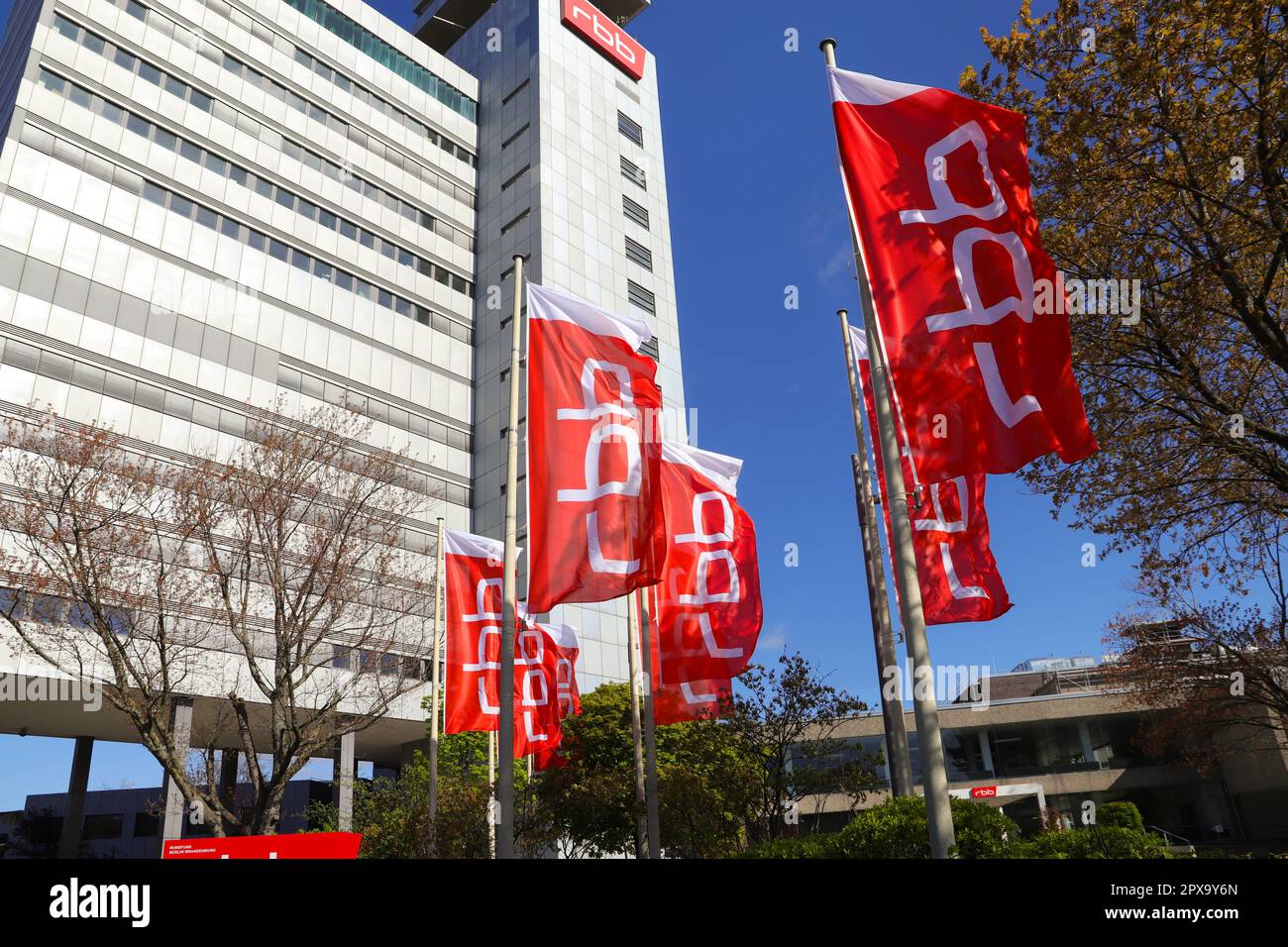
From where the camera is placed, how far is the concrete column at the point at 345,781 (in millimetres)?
31153

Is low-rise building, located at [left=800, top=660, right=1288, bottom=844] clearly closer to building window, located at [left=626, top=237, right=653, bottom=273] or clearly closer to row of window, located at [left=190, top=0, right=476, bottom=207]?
building window, located at [left=626, top=237, right=653, bottom=273]

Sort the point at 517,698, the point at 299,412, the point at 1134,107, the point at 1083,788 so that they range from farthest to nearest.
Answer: the point at 1083,788, the point at 299,412, the point at 517,698, the point at 1134,107

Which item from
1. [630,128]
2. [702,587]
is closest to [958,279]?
[702,587]

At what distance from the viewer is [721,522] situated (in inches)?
599

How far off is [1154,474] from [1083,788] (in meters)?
42.5

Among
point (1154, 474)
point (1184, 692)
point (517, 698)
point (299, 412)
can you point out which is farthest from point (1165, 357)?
point (299, 412)

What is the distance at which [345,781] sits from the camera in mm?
35188

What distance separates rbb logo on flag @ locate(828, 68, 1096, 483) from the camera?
24.6 feet

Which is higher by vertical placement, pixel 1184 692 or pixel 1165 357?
pixel 1165 357

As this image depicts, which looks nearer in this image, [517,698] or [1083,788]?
[517,698]

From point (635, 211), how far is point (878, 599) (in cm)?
4717

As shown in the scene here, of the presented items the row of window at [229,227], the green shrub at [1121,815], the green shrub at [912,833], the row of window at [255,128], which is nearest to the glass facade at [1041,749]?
the green shrub at [1121,815]

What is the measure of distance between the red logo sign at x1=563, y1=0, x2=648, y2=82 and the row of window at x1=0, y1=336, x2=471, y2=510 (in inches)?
1535
